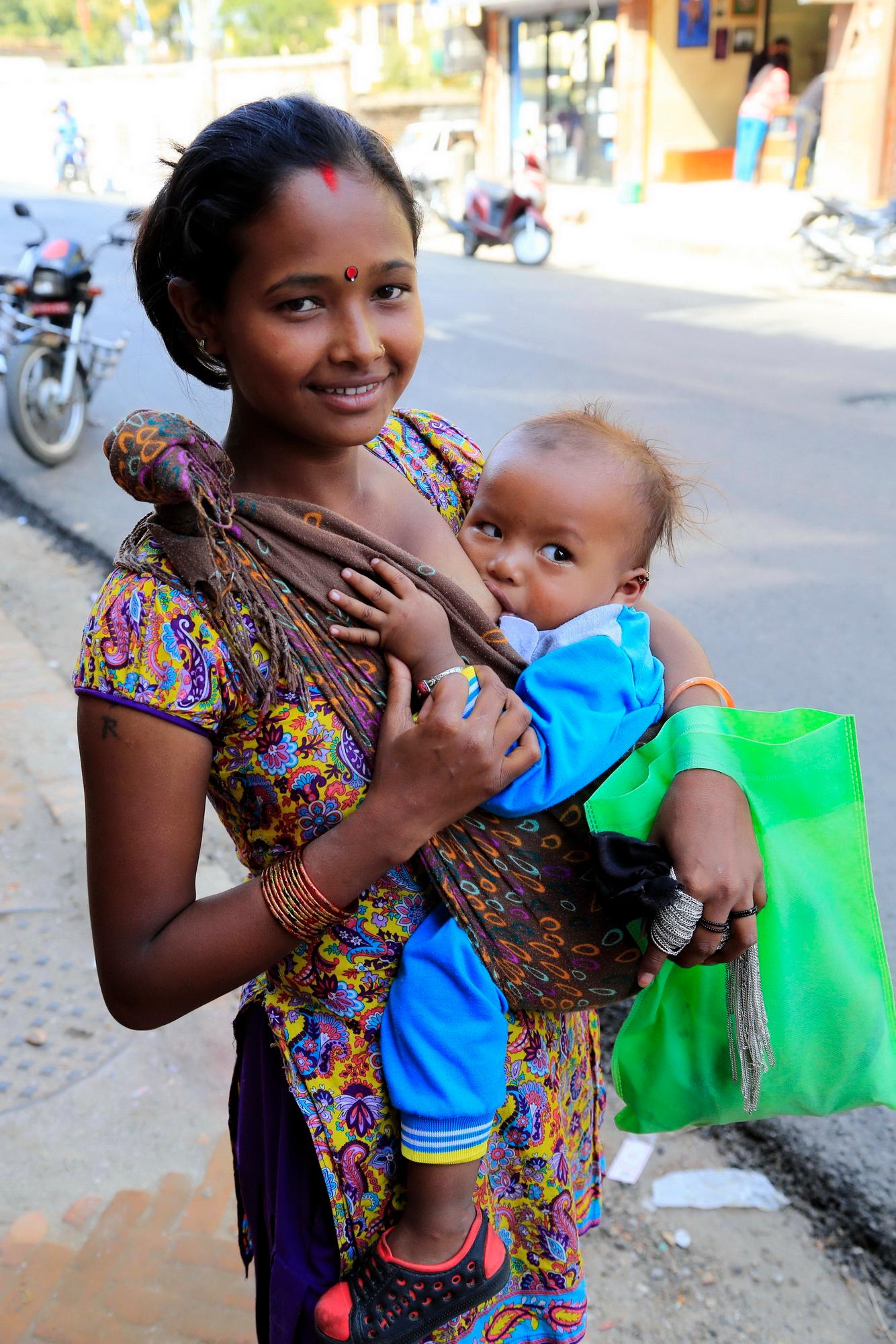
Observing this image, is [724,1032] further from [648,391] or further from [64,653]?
[648,391]

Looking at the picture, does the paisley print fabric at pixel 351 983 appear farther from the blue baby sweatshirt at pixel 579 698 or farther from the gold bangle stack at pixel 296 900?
the blue baby sweatshirt at pixel 579 698

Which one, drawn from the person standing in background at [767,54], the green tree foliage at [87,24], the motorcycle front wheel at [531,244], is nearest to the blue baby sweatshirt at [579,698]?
the motorcycle front wheel at [531,244]

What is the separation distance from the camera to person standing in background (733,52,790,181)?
56.2 ft

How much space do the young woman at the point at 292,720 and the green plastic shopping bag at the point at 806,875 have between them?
0.05m

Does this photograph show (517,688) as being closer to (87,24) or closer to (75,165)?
(75,165)

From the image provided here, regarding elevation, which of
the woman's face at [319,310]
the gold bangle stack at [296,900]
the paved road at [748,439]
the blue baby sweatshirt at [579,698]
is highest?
the woman's face at [319,310]

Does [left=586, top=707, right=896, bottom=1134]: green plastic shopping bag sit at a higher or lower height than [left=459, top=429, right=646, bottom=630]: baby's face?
lower

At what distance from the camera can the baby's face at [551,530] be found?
141 centimetres

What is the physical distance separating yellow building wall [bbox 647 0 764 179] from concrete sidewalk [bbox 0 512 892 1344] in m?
19.1

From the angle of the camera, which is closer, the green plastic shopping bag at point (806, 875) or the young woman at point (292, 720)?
the young woman at point (292, 720)

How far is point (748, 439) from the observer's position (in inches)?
273

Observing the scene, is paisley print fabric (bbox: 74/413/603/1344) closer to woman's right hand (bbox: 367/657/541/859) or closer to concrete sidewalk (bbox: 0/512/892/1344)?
woman's right hand (bbox: 367/657/541/859)

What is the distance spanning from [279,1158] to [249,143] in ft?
3.41

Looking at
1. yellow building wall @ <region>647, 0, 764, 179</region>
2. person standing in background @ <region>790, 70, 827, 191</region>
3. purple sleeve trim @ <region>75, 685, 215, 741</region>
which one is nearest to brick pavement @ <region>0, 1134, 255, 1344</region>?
purple sleeve trim @ <region>75, 685, 215, 741</region>
